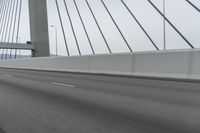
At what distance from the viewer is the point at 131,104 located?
7.88 meters

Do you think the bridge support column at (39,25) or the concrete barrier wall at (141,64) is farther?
the bridge support column at (39,25)

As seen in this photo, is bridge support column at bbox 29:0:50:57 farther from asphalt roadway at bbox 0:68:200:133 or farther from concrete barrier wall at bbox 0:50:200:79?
asphalt roadway at bbox 0:68:200:133

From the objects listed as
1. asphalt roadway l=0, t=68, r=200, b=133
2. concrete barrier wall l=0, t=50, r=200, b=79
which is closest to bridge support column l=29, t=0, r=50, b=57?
concrete barrier wall l=0, t=50, r=200, b=79

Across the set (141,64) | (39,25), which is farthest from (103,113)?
(39,25)

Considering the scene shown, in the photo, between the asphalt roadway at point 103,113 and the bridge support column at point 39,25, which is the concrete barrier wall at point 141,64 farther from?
the bridge support column at point 39,25

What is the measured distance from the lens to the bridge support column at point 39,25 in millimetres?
30922

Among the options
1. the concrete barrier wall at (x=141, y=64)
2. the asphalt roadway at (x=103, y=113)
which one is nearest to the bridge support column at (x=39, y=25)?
the concrete barrier wall at (x=141, y=64)

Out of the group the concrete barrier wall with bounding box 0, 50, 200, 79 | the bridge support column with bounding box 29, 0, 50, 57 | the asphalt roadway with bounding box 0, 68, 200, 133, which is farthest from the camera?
the bridge support column with bounding box 29, 0, 50, 57

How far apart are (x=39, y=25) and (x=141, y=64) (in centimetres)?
1668

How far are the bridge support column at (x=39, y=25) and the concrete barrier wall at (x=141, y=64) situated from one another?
20.3ft

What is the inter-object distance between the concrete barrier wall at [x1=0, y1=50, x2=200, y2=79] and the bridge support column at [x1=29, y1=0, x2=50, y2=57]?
619 centimetres

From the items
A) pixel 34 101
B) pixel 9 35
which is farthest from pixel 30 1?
pixel 34 101

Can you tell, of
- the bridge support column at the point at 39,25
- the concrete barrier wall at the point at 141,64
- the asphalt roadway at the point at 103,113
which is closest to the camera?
the asphalt roadway at the point at 103,113

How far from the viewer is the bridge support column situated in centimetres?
3092
